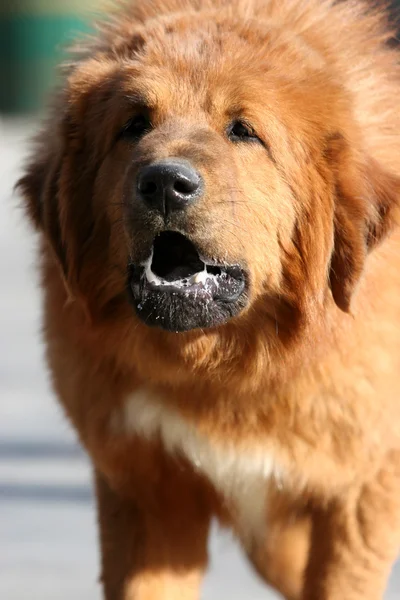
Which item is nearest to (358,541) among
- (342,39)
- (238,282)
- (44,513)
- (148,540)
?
(148,540)

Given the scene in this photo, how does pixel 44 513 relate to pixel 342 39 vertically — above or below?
below

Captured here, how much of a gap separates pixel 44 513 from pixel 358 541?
1872 millimetres

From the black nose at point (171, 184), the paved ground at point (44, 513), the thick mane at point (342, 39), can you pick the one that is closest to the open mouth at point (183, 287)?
the black nose at point (171, 184)

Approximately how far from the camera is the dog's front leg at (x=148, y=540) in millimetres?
4367

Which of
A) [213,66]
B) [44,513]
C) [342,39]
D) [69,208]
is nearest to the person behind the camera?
[213,66]

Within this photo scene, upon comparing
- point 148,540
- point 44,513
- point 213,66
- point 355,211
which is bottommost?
point 44,513

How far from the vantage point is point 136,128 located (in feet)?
13.0

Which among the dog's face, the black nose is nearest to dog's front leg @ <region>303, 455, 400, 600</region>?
the dog's face

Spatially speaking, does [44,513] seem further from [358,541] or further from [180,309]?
[180,309]

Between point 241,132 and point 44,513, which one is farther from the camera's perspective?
point 44,513

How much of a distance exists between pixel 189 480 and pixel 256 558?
0.42 m

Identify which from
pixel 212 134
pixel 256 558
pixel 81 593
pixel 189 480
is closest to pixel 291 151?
pixel 212 134

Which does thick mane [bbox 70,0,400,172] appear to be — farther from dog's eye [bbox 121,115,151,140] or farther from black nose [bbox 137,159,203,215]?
black nose [bbox 137,159,203,215]

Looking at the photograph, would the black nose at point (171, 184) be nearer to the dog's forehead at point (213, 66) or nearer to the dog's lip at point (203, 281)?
the dog's lip at point (203, 281)
